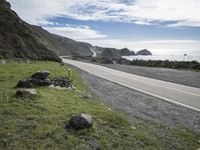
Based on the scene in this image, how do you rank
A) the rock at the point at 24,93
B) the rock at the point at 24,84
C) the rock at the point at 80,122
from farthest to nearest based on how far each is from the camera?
the rock at the point at 24,84 → the rock at the point at 24,93 → the rock at the point at 80,122

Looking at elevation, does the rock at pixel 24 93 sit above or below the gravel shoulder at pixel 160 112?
above

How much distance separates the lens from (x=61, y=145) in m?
8.55

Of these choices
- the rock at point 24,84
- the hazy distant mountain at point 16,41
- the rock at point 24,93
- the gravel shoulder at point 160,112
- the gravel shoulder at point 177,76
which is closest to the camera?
the gravel shoulder at point 160,112

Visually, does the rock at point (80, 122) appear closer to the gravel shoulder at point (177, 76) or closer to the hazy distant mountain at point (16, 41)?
the gravel shoulder at point (177, 76)

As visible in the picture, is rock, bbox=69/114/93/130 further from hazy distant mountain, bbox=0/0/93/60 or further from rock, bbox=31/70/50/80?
hazy distant mountain, bbox=0/0/93/60

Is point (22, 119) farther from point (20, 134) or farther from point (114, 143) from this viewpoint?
point (114, 143)

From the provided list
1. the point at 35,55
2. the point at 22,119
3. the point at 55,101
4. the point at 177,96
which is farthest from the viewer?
the point at 35,55

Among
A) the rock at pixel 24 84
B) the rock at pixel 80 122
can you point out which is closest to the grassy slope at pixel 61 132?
the rock at pixel 80 122

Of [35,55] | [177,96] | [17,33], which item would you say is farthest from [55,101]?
[17,33]

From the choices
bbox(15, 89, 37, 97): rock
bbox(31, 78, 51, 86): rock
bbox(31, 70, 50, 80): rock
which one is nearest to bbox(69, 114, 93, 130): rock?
bbox(15, 89, 37, 97): rock

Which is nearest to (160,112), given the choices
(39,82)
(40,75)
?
(39,82)

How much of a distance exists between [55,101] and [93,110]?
2055 millimetres

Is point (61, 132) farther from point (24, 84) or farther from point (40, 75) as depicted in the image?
point (40, 75)

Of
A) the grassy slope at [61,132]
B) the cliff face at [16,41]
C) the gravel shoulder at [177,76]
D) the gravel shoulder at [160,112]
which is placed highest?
the cliff face at [16,41]
